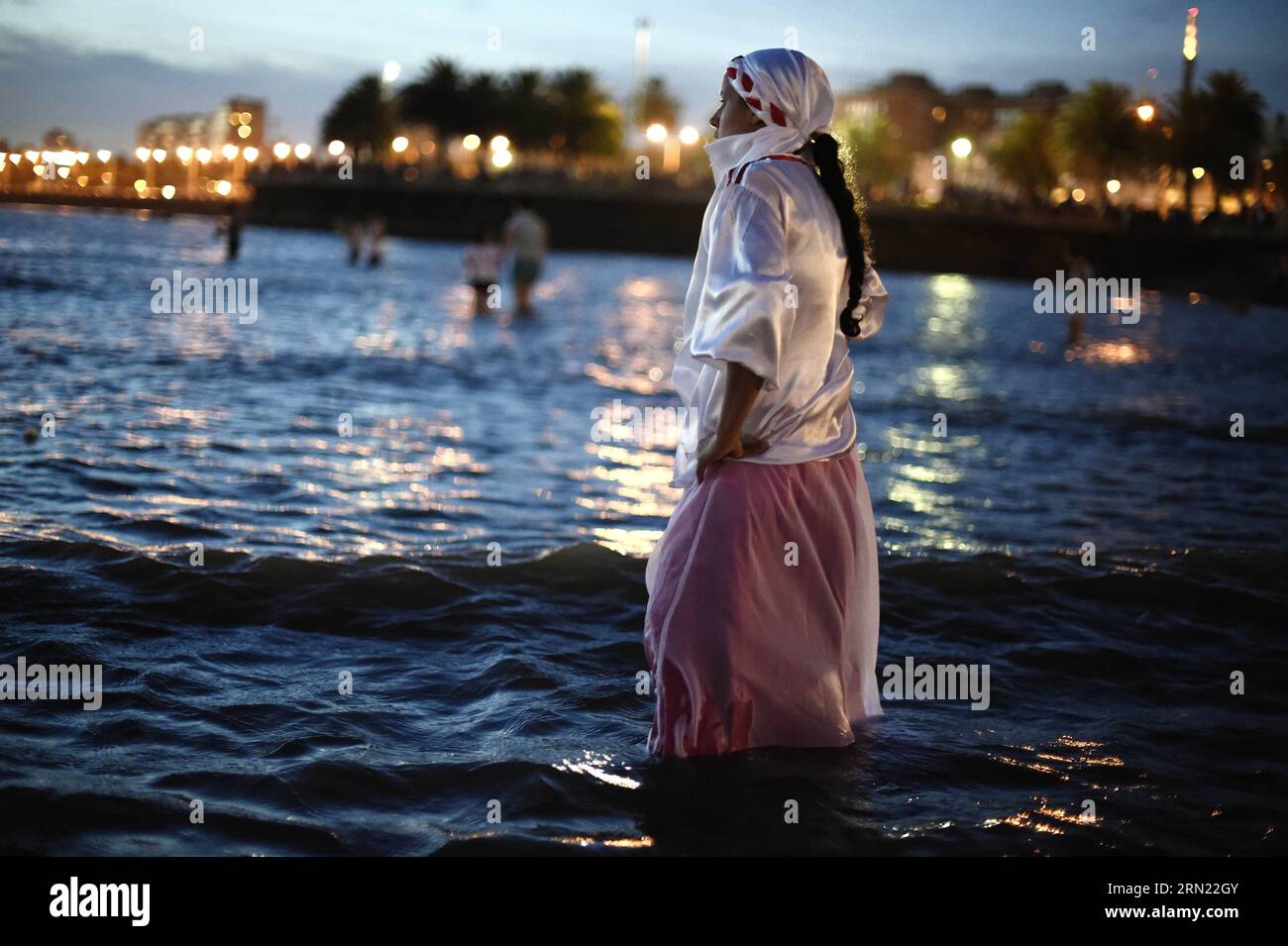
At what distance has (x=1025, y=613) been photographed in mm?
5926

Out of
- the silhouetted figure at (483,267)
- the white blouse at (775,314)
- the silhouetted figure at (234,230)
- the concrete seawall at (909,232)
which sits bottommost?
the white blouse at (775,314)

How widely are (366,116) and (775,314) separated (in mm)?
130332

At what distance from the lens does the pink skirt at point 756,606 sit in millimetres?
3398

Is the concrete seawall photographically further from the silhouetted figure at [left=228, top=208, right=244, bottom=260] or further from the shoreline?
the silhouetted figure at [left=228, top=208, right=244, bottom=260]

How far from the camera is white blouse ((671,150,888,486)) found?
3.18m

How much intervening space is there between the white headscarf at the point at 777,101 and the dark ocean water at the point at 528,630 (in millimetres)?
1551

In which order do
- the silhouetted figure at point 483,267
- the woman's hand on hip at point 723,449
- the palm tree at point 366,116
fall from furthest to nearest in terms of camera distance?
the palm tree at point 366,116 → the silhouetted figure at point 483,267 → the woman's hand on hip at point 723,449

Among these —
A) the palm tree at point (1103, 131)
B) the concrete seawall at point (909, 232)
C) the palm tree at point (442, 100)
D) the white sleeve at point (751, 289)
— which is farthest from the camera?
the palm tree at point (442, 100)

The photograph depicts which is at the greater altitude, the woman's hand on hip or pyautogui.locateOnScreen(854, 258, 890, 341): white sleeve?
pyautogui.locateOnScreen(854, 258, 890, 341): white sleeve

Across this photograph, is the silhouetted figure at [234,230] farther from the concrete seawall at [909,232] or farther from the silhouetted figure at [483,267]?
the concrete seawall at [909,232]

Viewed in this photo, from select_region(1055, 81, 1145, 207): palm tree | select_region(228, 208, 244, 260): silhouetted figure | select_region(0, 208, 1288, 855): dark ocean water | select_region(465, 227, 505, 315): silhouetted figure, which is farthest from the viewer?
select_region(1055, 81, 1145, 207): palm tree

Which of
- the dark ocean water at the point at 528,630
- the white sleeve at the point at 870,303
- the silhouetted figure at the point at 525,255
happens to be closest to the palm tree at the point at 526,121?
the silhouetted figure at the point at 525,255

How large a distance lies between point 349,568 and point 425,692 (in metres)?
1.62

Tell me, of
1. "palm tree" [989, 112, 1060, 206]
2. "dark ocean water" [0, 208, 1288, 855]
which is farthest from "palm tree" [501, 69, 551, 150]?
"dark ocean water" [0, 208, 1288, 855]
